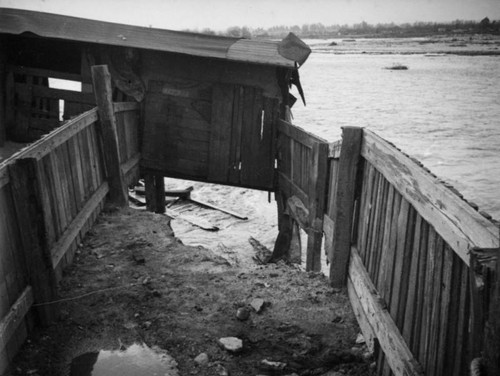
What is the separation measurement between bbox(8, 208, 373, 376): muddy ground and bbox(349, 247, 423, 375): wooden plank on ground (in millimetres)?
321

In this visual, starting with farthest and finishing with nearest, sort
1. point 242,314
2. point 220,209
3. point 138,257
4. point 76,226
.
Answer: point 220,209
point 138,257
point 76,226
point 242,314

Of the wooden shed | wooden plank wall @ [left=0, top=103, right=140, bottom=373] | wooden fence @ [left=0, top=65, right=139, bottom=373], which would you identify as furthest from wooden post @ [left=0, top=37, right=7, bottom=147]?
wooden fence @ [left=0, top=65, right=139, bottom=373]

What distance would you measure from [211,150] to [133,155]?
5.27 feet

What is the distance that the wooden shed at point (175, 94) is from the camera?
871 centimetres

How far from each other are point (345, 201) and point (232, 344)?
169 cm

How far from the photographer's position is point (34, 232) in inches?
129

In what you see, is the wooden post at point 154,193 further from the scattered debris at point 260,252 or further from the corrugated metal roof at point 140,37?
the corrugated metal roof at point 140,37

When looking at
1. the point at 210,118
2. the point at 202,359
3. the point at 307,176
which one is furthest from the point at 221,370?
the point at 210,118

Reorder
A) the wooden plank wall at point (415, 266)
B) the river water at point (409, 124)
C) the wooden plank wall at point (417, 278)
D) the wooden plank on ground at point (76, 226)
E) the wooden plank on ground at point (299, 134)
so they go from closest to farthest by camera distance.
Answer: the wooden plank wall at point (415, 266), the wooden plank wall at point (417, 278), the wooden plank on ground at point (76, 226), the wooden plank on ground at point (299, 134), the river water at point (409, 124)

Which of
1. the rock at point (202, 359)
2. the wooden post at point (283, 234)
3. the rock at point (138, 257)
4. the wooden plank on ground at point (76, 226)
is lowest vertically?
the wooden post at point (283, 234)

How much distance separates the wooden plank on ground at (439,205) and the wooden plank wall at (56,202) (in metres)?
2.63

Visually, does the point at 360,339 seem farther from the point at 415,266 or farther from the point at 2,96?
the point at 2,96

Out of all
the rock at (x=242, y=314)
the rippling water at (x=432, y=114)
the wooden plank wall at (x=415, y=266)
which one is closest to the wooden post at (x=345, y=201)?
the wooden plank wall at (x=415, y=266)

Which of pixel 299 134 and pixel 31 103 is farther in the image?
pixel 31 103
